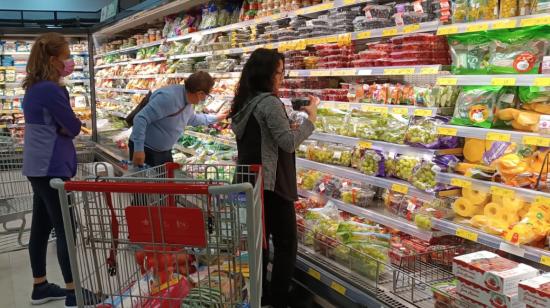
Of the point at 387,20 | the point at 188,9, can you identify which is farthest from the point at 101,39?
the point at 387,20

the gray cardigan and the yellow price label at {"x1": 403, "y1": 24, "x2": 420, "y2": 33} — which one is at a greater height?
the yellow price label at {"x1": 403, "y1": 24, "x2": 420, "y2": 33}

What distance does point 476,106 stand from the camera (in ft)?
8.48

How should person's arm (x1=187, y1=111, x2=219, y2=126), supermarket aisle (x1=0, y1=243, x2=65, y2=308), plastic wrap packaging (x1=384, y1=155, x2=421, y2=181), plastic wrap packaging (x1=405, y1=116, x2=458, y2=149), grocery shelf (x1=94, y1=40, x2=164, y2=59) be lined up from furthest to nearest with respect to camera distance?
grocery shelf (x1=94, y1=40, x2=164, y2=59)
person's arm (x1=187, y1=111, x2=219, y2=126)
supermarket aisle (x1=0, y1=243, x2=65, y2=308)
plastic wrap packaging (x1=384, y1=155, x2=421, y2=181)
plastic wrap packaging (x1=405, y1=116, x2=458, y2=149)

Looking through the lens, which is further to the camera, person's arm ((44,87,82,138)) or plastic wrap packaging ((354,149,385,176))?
plastic wrap packaging ((354,149,385,176))

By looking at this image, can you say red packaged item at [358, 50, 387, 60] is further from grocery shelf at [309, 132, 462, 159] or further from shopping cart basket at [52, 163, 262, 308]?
shopping cart basket at [52, 163, 262, 308]

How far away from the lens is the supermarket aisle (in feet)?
11.2

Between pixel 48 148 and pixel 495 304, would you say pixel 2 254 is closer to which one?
pixel 48 148

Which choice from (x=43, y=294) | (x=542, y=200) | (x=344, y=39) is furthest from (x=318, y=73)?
(x=43, y=294)

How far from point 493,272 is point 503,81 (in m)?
0.97

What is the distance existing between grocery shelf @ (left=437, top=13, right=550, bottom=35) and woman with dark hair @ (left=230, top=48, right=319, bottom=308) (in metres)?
0.81

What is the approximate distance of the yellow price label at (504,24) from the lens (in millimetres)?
2283

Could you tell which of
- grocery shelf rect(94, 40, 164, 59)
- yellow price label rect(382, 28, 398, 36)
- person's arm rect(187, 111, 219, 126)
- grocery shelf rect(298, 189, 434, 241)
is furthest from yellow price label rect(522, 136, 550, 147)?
grocery shelf rect(94, 40, 164, 59)

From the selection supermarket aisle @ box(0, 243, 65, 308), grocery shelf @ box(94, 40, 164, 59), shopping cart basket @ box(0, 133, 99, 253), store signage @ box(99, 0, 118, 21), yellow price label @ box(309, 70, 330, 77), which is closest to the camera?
supermarket aisle @ box(0, 243, 65, 308)

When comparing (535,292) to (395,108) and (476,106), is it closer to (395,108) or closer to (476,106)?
(476,106)
